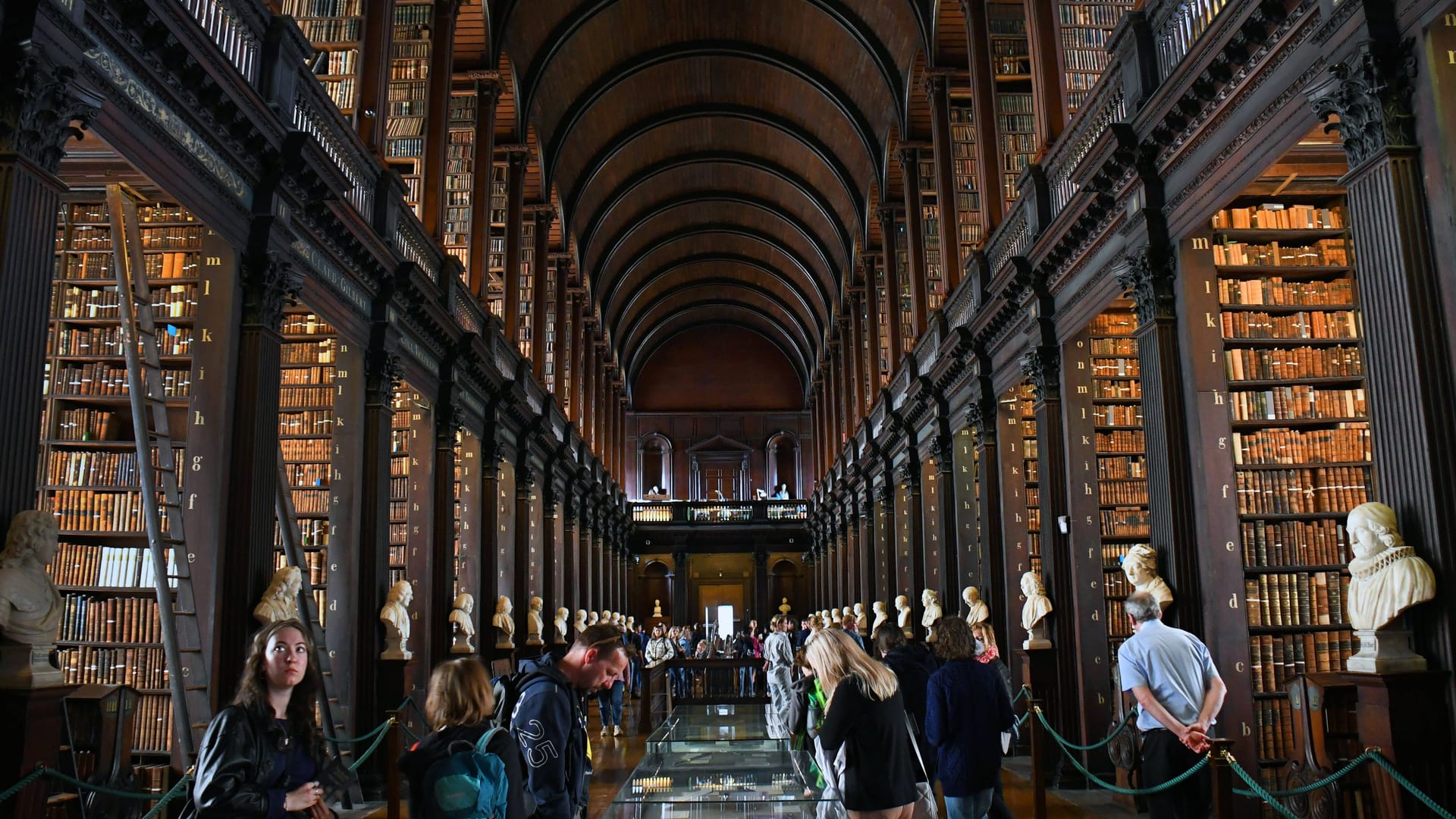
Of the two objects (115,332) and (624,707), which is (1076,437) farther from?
(624,707)

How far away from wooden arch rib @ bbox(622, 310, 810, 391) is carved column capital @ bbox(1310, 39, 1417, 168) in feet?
→ 90.9

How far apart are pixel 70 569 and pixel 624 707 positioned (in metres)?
10.9

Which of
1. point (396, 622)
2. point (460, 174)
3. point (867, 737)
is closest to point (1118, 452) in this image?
point (867, 737)

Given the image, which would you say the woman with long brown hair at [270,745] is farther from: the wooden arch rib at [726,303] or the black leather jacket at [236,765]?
the wooden arch rib at [726,303]

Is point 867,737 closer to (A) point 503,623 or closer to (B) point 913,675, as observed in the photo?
(B) point 913,675

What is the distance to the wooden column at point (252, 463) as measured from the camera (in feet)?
20.1

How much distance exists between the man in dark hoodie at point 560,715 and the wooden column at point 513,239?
1065 cm

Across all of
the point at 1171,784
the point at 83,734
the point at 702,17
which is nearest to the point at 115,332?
the point at 83,734

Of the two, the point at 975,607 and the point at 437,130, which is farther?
the point at 437,130

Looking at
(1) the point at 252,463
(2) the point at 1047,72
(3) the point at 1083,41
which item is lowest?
(1) the point at 252,463

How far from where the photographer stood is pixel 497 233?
15.0 meters

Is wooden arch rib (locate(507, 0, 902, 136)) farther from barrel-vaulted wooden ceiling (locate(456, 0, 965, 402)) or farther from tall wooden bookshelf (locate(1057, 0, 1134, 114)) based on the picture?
tall wooden bookshelf (locate(1057, 0, 1134, 114))

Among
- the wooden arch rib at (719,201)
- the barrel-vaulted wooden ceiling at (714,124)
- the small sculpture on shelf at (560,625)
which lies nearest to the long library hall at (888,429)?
the barrel-vaulted wooden ceiling at (714,124)

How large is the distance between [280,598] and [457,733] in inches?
164
